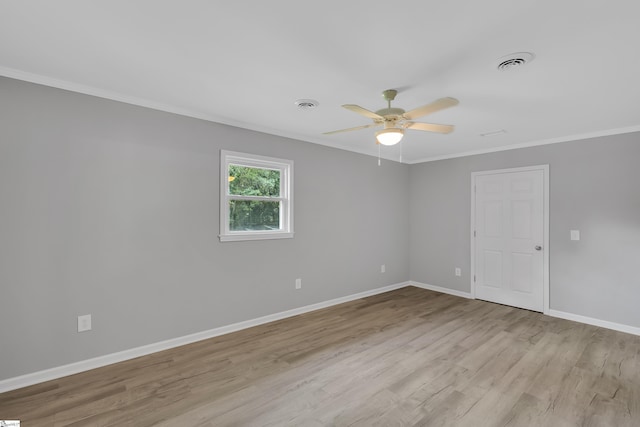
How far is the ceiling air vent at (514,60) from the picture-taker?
6.47ft

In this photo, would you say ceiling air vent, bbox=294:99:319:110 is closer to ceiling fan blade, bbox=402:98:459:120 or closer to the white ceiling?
the white ceiling

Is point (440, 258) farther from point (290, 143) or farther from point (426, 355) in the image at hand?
point (290, 143)

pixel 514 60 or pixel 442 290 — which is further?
pixel 442 290

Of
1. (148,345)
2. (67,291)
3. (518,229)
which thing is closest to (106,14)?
(67,291)

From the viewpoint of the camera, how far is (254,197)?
3.71m

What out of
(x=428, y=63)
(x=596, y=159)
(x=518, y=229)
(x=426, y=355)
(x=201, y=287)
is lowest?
(x=426, y=355)

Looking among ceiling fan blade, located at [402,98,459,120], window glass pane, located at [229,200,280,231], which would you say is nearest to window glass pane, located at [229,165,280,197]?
window glass pane, located at [229,200,280,231]

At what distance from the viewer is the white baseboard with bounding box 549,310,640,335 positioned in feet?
11.5

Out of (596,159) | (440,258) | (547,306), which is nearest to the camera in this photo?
(596,159)

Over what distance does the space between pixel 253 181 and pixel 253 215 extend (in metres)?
0.42

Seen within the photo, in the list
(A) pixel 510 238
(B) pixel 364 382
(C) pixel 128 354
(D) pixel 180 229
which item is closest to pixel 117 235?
(D) pixel 180 229

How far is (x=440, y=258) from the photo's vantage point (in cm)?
532

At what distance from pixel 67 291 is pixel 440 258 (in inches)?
200

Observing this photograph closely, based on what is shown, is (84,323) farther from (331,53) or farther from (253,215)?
(331,53)
